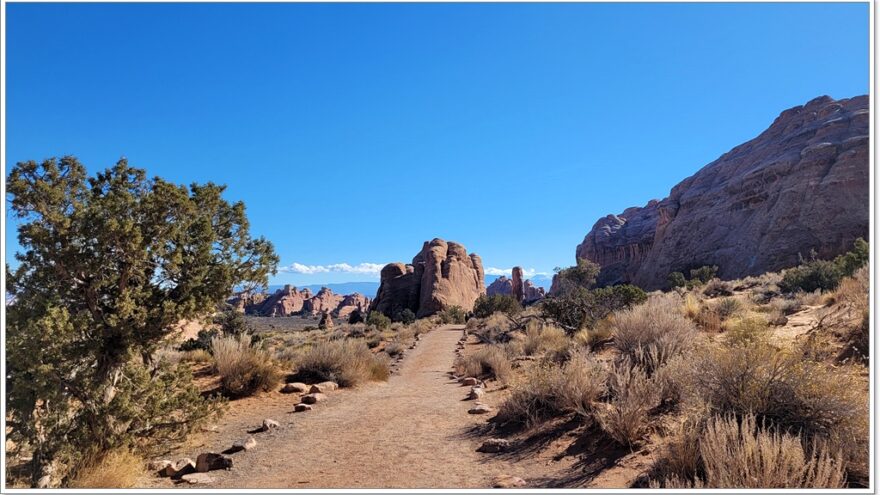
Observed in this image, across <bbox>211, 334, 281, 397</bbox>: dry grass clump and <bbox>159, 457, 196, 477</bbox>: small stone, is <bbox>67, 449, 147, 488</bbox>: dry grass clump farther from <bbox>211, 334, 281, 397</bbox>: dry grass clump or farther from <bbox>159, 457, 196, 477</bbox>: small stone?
<bbox>211, 334, 281, 397</bbox>: dry grass clump

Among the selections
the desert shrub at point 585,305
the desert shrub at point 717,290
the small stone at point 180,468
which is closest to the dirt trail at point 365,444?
the small stone at point 180,468

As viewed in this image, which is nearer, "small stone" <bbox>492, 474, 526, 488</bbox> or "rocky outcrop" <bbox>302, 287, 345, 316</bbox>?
"small stone" <bbox>492, 474, 526, 488</bbox>

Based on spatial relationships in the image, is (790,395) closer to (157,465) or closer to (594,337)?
(157,465)

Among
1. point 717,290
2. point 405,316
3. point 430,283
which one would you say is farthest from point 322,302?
point 717,290

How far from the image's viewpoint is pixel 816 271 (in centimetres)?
2055

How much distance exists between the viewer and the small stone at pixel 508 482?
4473mm

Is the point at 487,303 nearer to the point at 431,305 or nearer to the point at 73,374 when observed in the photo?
the point at 431,305

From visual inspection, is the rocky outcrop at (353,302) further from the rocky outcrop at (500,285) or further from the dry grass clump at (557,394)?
the dry grass clump at (557,394)

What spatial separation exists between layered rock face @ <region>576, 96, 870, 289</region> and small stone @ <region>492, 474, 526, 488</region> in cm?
5535

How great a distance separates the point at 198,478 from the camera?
17.4 ft

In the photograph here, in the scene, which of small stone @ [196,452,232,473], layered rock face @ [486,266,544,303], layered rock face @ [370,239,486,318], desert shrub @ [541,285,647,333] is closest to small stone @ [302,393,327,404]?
small stone @ [196,452,232,473]

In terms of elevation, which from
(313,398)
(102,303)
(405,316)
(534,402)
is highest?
(102,303)

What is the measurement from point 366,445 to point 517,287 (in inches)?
3321

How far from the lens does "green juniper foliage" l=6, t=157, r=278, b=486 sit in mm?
4664
